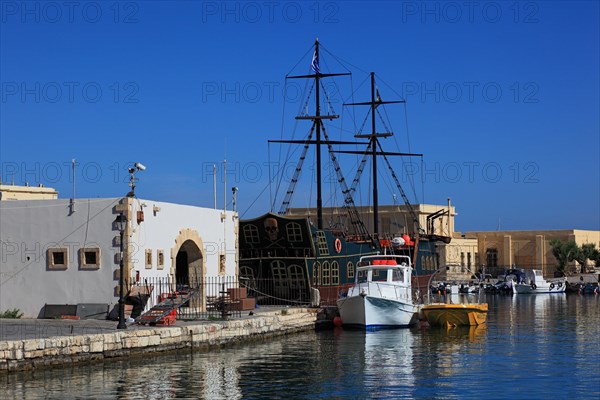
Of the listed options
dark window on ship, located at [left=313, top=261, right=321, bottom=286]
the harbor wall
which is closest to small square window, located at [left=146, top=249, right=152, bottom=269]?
the harbor wall

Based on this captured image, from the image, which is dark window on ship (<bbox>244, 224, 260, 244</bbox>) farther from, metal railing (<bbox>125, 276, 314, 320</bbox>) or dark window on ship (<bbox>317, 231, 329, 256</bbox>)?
dark window on ship (<bbox>317, 231, 329, 256</bbox>)

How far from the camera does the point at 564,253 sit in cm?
10606

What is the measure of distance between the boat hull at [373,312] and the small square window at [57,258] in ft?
41.4

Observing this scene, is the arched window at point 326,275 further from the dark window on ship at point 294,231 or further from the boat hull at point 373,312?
the boat hull at point 373,312

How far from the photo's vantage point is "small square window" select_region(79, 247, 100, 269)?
32.8m

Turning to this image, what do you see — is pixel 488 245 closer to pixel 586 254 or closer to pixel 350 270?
pixel 586 254

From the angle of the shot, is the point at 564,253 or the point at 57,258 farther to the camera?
the point at 564,253

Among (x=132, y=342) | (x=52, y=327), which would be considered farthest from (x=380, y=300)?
(x=52, y=327)

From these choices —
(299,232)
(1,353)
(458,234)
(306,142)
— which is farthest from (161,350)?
(458,234)

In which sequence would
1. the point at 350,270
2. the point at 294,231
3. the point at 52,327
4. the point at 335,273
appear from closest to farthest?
the point at 52,327, the point at 294,231, the point at 335,273, the point at 350,270

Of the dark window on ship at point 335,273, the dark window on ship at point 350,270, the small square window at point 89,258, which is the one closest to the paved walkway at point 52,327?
the small square window at point 89,258

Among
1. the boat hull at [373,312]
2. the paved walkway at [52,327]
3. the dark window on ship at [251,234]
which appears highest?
the dark window on ship at [251,234]

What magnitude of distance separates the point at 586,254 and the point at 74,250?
87879 millimetres

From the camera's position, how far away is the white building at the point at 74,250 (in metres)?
32.6
